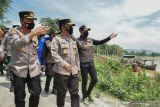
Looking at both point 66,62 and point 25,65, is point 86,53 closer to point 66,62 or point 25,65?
point 66,62

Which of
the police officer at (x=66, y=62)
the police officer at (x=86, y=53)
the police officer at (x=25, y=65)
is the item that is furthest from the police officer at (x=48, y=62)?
the police officer at (x=25, y=65)

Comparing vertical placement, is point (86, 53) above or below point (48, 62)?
above

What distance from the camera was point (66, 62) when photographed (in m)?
8.53

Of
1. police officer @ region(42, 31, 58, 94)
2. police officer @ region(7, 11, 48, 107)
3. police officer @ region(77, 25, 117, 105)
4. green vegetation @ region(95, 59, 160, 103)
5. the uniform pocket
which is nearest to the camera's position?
police officer @ region(7, 11, 48, 107)

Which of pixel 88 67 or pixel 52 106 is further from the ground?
pixel 88 67

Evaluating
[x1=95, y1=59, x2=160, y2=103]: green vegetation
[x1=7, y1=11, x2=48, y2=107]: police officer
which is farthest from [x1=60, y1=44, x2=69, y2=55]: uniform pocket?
[x1=95, y1=59, x2=160, y2=103]: green vegetation

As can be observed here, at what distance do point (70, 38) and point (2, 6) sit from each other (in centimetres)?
2137

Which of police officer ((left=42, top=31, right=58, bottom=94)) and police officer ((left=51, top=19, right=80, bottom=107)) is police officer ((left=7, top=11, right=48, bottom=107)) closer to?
police officer ((left=51, top=19, right=80, bottom=107))

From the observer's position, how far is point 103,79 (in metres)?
16.6

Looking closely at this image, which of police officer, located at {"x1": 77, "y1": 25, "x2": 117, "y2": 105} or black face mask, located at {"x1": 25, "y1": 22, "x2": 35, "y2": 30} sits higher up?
black face mask, located at {"x1": 25, "y1": 22, "x2": 35, "y2": 30}

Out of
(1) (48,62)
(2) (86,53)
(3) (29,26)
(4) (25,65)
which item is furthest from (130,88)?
(3) (29,26)

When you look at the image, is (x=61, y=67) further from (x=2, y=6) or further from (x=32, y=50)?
(x=2, y=6)

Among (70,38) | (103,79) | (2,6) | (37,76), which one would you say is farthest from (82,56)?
(2,6)

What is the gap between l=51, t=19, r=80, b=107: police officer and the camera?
862 cm
